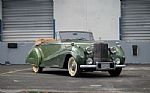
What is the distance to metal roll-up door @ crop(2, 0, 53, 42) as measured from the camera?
25328 millimetres

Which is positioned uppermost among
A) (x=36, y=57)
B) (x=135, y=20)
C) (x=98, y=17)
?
(x=98, y=17)

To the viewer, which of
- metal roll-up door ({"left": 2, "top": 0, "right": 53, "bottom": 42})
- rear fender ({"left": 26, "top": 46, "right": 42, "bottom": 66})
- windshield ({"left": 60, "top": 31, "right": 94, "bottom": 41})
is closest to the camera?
windshield ({"left": 60, "top": 31, "right": 94, "bottom": 41})

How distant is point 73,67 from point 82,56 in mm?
689

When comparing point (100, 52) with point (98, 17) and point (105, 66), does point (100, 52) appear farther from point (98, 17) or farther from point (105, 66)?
point (98, 17)

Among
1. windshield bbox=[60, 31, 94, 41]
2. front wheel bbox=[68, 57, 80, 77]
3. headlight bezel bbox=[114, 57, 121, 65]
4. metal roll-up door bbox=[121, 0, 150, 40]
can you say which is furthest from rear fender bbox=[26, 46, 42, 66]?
metal roll-up door bbox=[121, 0, 150, 40]

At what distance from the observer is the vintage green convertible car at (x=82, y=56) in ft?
44.3

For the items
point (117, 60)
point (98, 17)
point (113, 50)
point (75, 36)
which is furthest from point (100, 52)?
point (98, 17)

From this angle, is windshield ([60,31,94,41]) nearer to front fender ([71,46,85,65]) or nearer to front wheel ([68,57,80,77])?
front wheel ([68,57,80,77])

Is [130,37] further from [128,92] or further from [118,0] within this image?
[128,92]

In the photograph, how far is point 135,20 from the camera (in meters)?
24.7

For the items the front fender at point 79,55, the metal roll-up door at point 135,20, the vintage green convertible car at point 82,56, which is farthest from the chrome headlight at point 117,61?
the metal roll-up door at point 135,20

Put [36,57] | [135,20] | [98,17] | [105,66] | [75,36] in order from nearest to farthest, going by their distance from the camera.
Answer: [105,66]
[75,36]
[36,57]
[98,17]
[135,20]

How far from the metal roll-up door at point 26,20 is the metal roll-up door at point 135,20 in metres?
4.11

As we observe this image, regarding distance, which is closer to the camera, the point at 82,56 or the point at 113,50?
the point at 82,56
